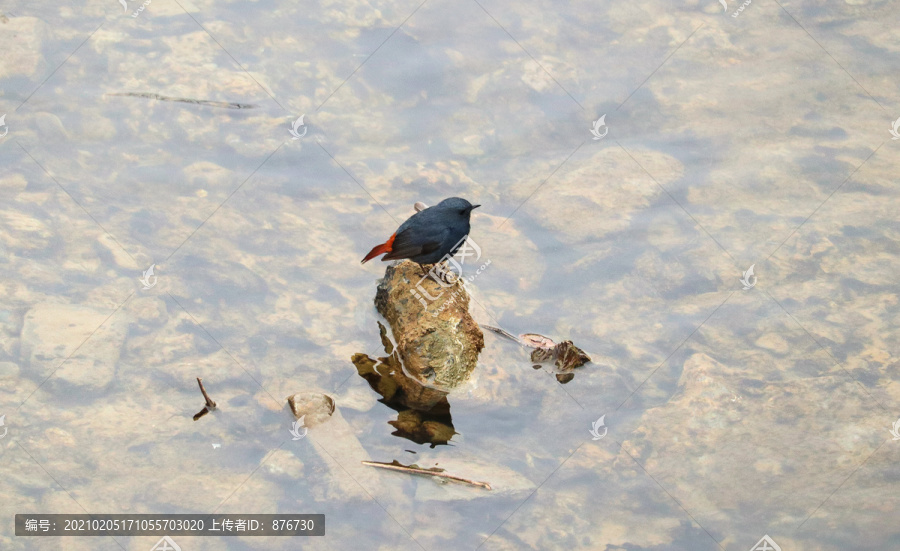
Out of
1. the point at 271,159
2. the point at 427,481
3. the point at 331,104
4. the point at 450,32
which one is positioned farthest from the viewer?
the point at 450,32

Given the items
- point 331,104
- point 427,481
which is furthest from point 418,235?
point 331,104

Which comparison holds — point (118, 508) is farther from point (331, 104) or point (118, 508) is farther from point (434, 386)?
point (331, 104)

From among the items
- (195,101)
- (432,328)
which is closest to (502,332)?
(432,328)

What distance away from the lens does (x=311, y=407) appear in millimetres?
6914

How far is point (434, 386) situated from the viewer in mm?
7289

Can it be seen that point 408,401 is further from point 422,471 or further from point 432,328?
point 422,471

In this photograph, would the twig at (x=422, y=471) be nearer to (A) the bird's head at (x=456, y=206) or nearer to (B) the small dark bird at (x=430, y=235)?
(B) the small dark bird at (x=430, y=235)

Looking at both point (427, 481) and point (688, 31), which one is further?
point (688, 31)

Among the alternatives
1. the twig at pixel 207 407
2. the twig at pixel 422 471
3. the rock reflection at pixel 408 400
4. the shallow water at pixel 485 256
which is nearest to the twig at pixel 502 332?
the shallow water at pixel 485 256

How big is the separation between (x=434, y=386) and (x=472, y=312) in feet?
3.41

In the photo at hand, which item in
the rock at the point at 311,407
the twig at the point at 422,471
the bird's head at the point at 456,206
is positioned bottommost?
the twig at the point at 422,471

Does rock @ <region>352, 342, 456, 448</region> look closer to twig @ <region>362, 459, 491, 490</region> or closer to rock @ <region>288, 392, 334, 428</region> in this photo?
twig @ <region>362, 459, 491, 490</region>

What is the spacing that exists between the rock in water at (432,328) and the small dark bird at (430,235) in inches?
10.5

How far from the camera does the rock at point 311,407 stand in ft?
22.6
